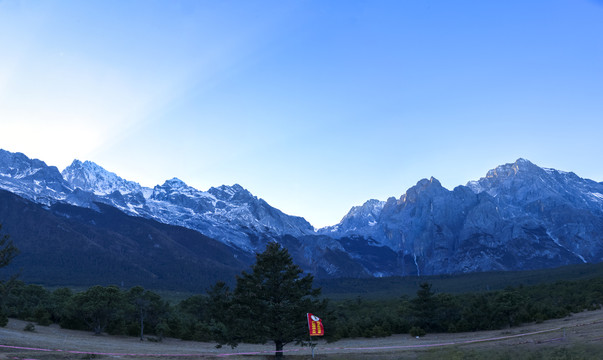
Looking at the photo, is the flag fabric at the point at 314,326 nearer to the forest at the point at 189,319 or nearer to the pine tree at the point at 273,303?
the pine tree at the point at 273,303

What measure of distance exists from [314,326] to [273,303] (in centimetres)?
349

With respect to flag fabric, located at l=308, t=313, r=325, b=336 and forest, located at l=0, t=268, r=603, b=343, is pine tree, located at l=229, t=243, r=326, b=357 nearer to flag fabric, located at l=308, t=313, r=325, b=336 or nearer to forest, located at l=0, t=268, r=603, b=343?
flag fabric, located at l=308, t=313, r=325, b=336

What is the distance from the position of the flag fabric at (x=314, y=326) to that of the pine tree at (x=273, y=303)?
1.45m

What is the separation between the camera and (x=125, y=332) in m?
51.0

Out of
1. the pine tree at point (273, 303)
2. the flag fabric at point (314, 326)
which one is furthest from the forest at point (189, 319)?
the flag fabric at point (314, 326)

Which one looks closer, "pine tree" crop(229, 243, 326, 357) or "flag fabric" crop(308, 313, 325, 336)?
"flag fabric" crop(308, 313, 325, 336)

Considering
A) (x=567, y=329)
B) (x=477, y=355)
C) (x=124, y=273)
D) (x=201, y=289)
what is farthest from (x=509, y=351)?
(x=124, y=273)

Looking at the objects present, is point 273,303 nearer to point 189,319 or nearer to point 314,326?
point 314,326

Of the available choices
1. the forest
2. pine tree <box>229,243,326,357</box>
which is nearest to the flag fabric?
pine tree <box>229,243,326,357</box>

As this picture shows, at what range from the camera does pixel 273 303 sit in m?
32.4

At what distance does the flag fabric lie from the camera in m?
30.5

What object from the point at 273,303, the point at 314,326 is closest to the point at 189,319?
the point at 273,303

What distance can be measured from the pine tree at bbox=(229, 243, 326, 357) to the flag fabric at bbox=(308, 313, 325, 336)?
145cm

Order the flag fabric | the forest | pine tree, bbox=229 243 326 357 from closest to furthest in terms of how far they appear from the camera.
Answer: the flag fabric, pine tree, bbox=229 243 326 357, the forest
